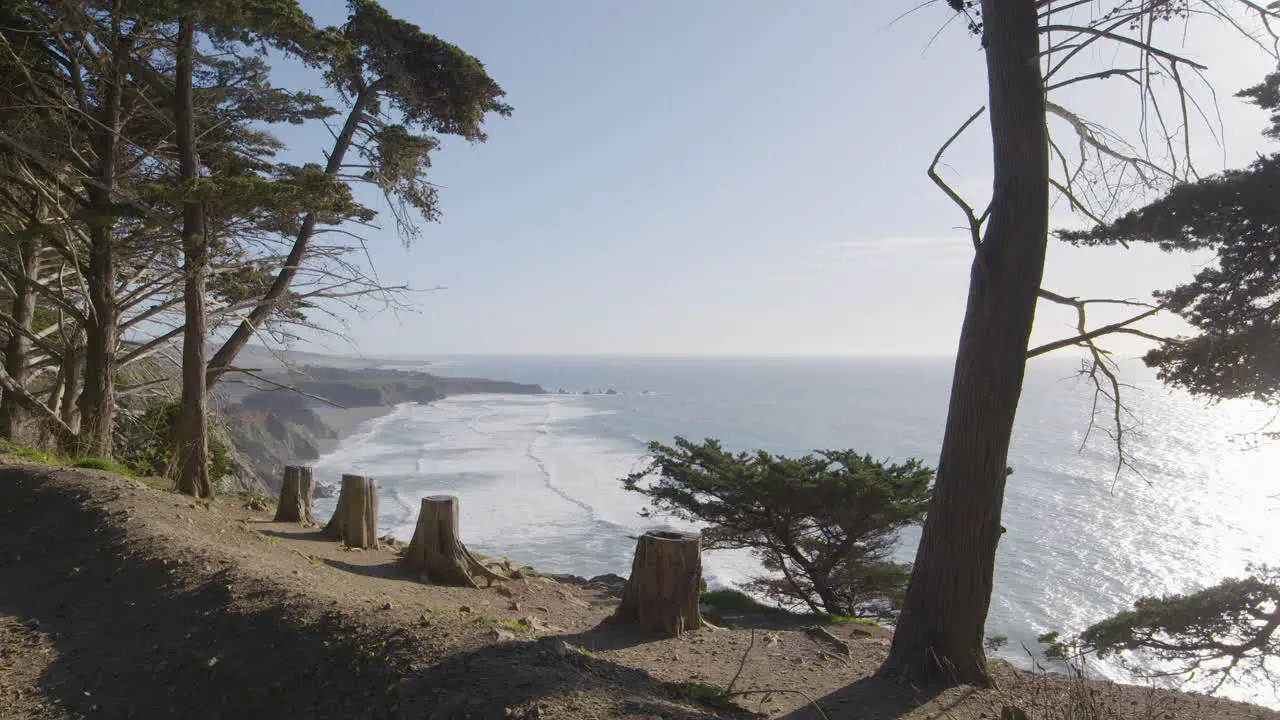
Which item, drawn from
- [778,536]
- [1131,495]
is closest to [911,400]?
[1131,495]

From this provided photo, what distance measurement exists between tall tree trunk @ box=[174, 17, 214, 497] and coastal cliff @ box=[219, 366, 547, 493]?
2116 millimetres

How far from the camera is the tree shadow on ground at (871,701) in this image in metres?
3.78

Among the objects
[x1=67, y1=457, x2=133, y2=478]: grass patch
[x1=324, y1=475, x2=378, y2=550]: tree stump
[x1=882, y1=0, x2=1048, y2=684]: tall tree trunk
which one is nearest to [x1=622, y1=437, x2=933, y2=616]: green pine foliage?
[x1=324, y1=475, x2=378, y2=550]: tree stump

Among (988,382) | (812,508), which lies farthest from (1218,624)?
(988,382)

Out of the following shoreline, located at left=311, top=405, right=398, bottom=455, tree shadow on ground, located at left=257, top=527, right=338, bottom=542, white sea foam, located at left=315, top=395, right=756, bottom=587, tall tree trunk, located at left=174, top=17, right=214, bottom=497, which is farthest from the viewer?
shoreline, located at left=311, top=405, right=398, bottom=455

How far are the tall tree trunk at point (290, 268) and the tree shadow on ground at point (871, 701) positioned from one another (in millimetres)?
7634

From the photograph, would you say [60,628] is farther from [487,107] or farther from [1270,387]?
[1270,387]

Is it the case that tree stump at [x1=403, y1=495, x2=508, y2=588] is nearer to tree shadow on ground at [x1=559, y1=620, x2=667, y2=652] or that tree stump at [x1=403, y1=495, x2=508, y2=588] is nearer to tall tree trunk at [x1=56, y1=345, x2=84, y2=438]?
tree shadow on ground at [x1=559, y1=620, x2=667, y2=652]

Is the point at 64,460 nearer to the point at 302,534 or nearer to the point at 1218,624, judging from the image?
the point at 302,534

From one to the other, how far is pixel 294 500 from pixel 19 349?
534 centimetres

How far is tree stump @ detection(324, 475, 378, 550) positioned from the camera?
7152mm

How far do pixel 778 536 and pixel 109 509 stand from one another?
9.76 metres

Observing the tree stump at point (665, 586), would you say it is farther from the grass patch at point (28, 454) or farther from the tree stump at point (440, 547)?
the grass patch at point (28, 454)

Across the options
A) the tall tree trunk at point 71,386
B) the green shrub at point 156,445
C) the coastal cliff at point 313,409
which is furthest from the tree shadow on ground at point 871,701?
the tall tree trunk at point 71,386
